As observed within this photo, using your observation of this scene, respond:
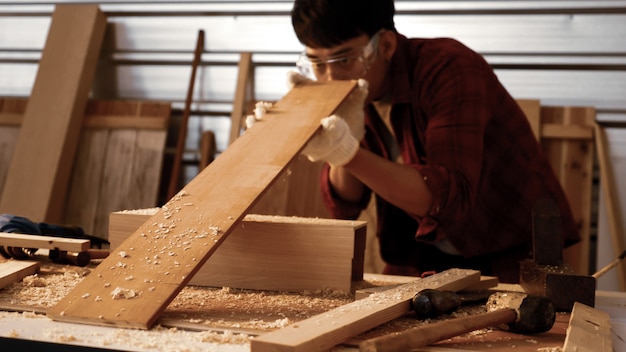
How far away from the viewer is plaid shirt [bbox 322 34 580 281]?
6.80ft

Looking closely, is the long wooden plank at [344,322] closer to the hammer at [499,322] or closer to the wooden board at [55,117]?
the hammer at [499,322]

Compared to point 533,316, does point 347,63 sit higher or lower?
higher

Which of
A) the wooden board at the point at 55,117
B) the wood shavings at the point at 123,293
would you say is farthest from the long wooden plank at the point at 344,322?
the wooden board at the point at 55,117

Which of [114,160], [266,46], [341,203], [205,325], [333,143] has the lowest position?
[205,325]

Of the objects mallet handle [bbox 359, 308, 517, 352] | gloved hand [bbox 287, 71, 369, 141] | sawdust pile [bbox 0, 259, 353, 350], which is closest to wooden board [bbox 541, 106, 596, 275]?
gloved hand [bbox 287, 71, 369, 141]

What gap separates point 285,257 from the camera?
163cm

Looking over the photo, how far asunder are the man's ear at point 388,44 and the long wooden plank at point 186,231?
466mm

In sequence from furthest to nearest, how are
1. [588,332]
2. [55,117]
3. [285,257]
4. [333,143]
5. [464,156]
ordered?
[55,117] → [464,156] → [333,143] → [285,257] → [588,332]

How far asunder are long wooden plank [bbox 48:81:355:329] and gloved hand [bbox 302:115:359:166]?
0.13 feet

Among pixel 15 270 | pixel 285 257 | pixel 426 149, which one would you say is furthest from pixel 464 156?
pixel 15 270

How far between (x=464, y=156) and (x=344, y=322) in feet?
3.49

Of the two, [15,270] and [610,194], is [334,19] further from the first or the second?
[610,194]

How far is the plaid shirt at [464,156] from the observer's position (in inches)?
81.6

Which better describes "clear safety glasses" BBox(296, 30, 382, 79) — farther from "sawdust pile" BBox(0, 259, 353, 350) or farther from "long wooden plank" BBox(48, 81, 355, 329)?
"sawdust pile" BBox(0, 259, 353, 350)
